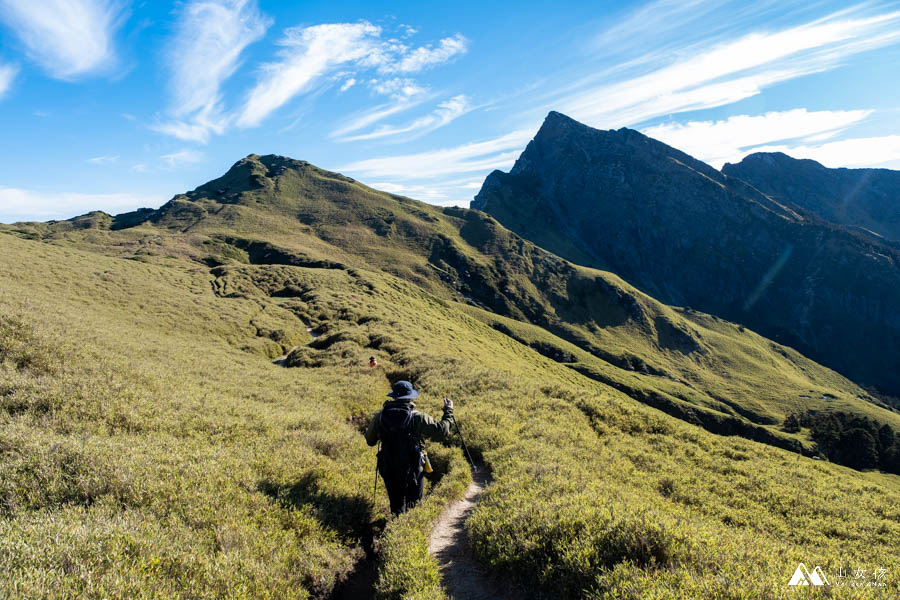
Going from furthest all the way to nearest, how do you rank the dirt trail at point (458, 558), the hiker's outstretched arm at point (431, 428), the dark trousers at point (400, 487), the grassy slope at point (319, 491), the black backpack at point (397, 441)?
1. the dark trousers at point (400, 487)
2. the hiker's outstretched arm at point (431, 428)
3. the black backpack at point (397, 441)
4. the dirt trail at point (458, 558)
5. the grassy slope at point (319, 491)

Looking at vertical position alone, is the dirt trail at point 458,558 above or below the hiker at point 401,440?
below

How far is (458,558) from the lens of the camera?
301 inches

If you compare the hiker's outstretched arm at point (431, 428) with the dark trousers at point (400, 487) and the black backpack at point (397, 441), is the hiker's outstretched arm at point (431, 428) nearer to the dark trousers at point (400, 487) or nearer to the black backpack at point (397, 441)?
the black backpack at point (397, 441)

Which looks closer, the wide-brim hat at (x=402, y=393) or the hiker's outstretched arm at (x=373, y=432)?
the hiker's outstretched arm at (x=373, y=432)

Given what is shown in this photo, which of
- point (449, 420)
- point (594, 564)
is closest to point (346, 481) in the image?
point (449, 420)

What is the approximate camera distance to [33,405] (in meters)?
9.91

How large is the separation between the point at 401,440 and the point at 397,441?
0.10 meters

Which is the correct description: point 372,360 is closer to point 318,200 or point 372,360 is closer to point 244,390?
point 244,390

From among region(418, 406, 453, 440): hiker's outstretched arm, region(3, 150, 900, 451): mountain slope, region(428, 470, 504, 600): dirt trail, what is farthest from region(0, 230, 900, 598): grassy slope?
region(3, 150, 900, 451): mountain slope

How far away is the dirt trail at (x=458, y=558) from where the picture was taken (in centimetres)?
671

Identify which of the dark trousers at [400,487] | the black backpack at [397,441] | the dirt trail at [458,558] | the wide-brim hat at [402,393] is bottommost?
the dirt trail at [458,558]

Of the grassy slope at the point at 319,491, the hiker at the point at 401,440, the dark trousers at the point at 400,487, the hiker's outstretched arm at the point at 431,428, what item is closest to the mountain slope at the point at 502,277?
the grassy slope at the point at 319,491

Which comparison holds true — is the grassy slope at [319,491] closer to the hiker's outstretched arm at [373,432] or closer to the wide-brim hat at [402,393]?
the hiker's outstretched arm at [373,432]

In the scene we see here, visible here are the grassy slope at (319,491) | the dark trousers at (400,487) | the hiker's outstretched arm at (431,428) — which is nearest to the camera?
the grassy slope at (319,491)
